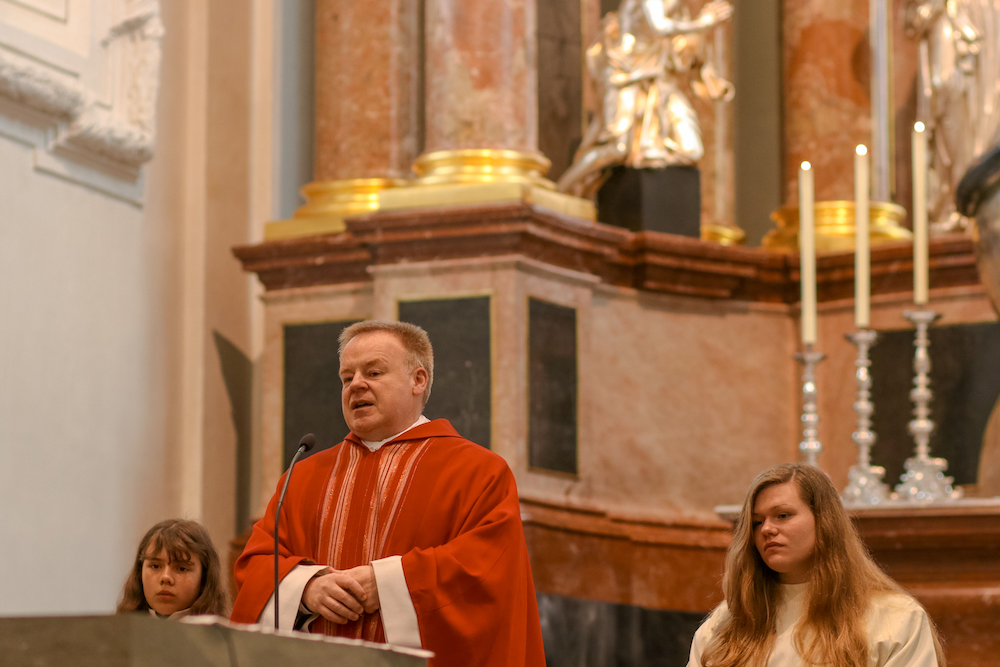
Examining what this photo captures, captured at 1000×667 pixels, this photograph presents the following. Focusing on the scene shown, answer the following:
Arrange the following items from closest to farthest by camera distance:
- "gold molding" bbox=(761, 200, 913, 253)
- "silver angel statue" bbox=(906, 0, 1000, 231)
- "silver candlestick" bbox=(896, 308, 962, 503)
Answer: "silver candlestick" bbox=(896, 308, 962, 503)
"silver angel statue" bbox=(906, 0, 1000, 231)
"gold molding" bbox=(761, 200, 913, 253)

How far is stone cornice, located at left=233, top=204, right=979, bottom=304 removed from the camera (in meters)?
6.60

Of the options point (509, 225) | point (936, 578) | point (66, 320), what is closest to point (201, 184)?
point (66, 320)

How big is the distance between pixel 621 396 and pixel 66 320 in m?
2.44

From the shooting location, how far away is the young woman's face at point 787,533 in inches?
141

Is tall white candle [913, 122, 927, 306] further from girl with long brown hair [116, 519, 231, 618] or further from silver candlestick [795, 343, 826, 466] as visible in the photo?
girl with long brown hair [116, 519, 231, 618]

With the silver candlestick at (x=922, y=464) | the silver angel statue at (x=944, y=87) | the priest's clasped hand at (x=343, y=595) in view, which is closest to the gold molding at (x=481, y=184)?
the silver candlestick at (x=922, y=464)

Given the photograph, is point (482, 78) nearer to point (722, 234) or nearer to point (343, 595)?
point (722, 234)

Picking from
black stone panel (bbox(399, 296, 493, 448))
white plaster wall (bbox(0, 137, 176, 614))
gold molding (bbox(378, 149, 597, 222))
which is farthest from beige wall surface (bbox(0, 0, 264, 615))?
black stone panel (bbox(399, 296, 493, 448))

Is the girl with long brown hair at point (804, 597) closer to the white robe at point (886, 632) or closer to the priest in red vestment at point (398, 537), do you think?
the white robe at point (886, 632)

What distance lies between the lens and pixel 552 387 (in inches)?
263

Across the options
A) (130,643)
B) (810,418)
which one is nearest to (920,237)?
(810,418)

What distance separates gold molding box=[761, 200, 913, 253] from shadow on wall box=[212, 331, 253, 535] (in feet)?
8.99

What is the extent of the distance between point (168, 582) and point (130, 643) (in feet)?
5.97

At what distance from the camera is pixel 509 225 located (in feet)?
21.4
